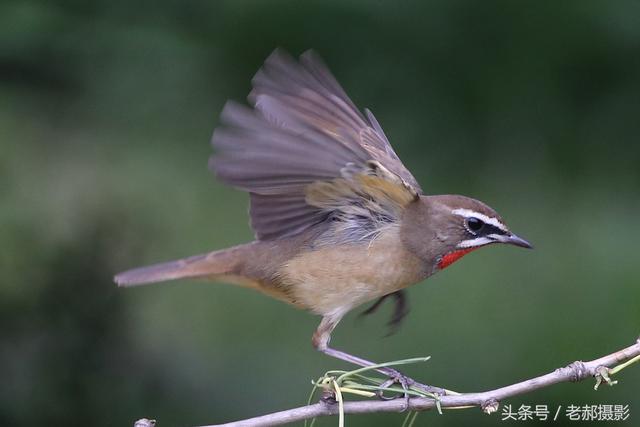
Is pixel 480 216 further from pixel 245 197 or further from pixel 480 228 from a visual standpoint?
pixel 245 197

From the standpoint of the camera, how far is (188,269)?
4.28m

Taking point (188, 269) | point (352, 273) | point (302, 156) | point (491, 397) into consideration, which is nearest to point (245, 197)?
point (188, 269)

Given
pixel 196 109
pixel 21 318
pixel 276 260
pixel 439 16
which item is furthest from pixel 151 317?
pixel 439 16

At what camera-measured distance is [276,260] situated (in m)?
4.28

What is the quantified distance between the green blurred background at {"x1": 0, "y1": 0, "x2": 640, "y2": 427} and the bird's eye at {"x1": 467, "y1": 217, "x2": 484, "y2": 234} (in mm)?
1440

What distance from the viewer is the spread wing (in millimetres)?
3613

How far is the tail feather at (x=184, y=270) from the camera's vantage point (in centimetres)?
421

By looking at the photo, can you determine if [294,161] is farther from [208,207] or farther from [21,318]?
[208,207]

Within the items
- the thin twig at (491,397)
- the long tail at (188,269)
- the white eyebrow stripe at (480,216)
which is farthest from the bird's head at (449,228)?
the thin twig at (491,397)

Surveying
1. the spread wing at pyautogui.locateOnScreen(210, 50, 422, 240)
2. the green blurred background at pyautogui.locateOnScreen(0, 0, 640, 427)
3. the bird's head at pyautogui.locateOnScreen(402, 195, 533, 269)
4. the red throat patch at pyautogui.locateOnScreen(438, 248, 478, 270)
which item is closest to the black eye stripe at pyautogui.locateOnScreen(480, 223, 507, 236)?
the bird's head at pyautogui.locateOnScreen(402, 195, 533, 269)

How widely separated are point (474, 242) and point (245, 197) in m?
2.59

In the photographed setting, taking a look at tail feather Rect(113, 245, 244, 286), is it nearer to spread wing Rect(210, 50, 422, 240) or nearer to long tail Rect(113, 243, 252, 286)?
long tail Rect(113, 243, 252, 286)

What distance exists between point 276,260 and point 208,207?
7.11 feet

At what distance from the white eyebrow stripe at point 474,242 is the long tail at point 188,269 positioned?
910mm
